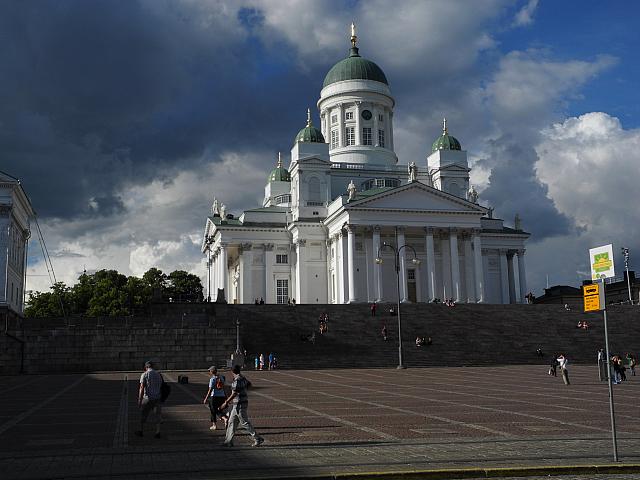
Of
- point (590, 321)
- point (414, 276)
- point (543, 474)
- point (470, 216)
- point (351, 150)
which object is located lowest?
point (543, 474)

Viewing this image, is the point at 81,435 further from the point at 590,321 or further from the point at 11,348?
the point at 590,321

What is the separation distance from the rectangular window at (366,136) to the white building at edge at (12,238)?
39.7 meters

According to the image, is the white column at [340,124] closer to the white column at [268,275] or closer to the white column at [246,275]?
the white column at [268,275]

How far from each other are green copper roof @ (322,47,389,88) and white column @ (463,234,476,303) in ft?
86.4

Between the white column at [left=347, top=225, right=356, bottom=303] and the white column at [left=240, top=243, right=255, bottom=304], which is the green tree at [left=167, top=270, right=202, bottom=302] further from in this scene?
the white column at [left=347, top=225, right=356, bottom=303]

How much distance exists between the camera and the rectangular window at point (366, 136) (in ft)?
302

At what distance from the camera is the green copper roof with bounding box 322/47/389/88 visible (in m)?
93.4

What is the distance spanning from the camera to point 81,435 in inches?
708

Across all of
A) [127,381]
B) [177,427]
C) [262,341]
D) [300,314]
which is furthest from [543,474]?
[300,314]

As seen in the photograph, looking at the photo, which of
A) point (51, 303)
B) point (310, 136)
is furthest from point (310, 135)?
point (51, 303)

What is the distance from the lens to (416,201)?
2995 inches

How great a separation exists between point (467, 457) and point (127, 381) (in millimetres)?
28676

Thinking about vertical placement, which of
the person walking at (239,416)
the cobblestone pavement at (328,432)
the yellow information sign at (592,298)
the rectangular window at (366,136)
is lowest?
the cobblestone pavement at (328,432)

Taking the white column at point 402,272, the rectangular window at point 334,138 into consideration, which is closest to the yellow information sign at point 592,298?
the white column at point 402,272
